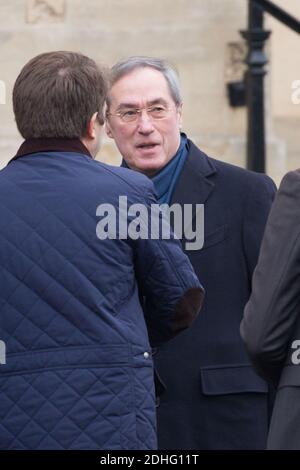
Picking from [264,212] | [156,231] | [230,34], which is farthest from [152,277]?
[230,34]

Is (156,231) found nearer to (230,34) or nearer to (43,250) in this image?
(43,250)

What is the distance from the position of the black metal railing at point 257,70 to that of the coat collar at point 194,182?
128 inches

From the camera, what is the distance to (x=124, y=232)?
419 cm

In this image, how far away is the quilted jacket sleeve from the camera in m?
4.22

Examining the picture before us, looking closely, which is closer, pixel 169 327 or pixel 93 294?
pixel 93 294

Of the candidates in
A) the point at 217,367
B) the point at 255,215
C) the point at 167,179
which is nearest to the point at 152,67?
the point at 167,179

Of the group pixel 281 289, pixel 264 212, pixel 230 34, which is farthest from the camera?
pixel 230 34

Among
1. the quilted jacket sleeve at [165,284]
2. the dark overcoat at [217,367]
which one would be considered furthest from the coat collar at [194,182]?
the quilted jacket sleeve at [165,284]

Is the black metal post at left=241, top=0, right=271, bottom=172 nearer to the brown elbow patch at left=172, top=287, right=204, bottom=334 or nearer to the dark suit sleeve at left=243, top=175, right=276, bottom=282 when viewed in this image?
the dark suit sleeve at left=243, top=175, right=276, bottom=282

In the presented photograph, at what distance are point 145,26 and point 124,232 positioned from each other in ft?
16.8

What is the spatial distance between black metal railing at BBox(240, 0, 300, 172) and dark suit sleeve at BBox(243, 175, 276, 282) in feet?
10.8

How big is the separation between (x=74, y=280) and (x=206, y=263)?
109 centimetres

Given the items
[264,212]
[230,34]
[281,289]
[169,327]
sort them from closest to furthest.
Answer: [281,289] < [169,327] < [264,212] < [230,34]

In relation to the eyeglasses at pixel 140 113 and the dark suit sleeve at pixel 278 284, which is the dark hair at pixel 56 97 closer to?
the dark suit sleeve at pixel 278 284
